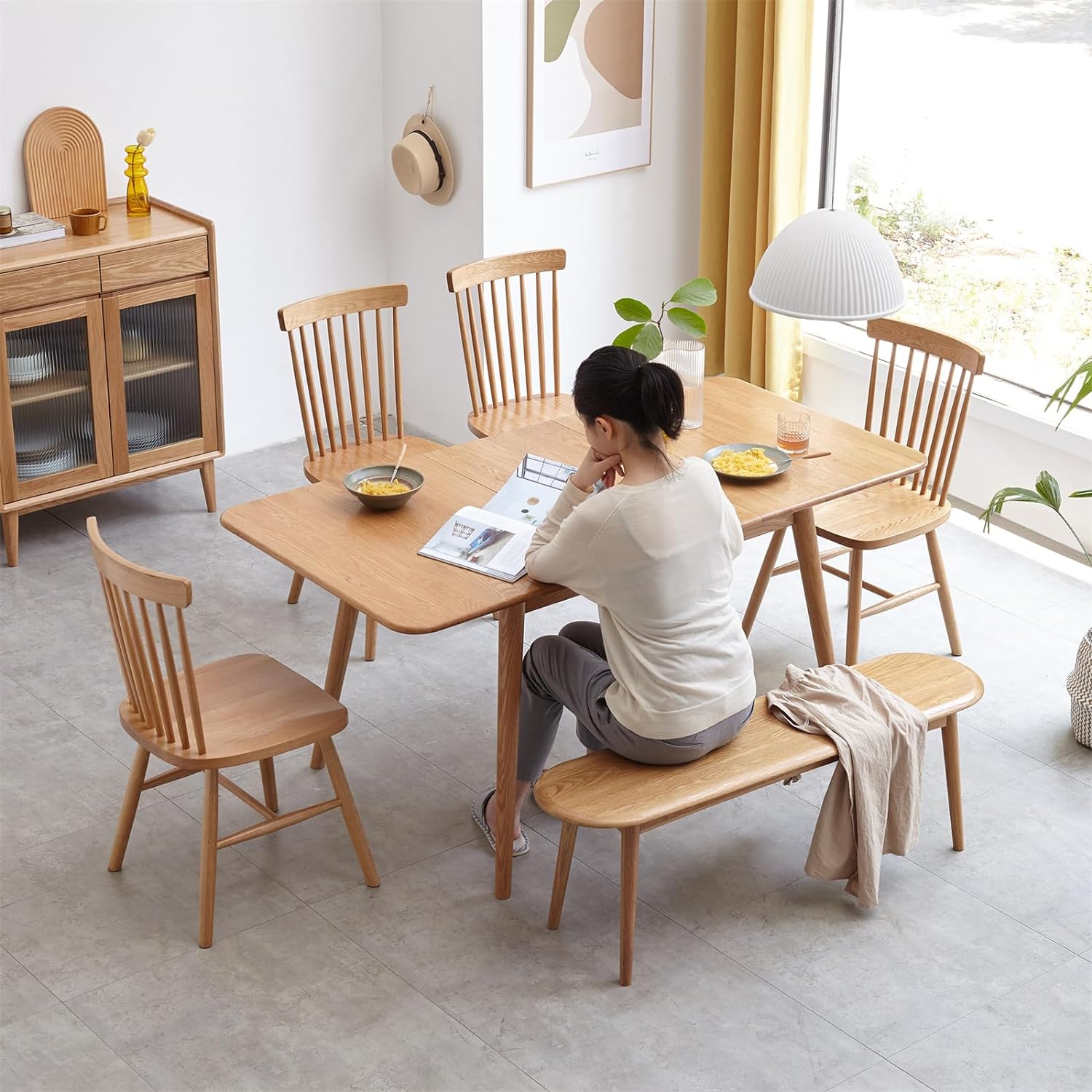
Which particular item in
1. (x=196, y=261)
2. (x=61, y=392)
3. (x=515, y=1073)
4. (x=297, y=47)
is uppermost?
(x=297, y=47)

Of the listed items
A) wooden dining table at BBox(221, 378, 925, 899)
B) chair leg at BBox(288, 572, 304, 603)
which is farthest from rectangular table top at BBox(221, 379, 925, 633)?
chair leg at BBox(288, 572, 304, 603)

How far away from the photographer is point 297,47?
5.13m

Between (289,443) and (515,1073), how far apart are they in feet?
10.7

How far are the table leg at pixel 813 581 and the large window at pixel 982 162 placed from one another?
1575 mm

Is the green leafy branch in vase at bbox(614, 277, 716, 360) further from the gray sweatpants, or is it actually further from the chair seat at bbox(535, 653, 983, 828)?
the chair seat at bbox(535, 653, 983, 828)

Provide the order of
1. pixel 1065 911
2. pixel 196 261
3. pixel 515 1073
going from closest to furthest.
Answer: pixel 515 1073, pixel 1065 911, pixel 196 261

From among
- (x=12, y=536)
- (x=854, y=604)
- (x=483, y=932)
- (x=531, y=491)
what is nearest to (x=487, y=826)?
(x=483, y=932)

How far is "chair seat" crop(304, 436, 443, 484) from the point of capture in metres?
4.06

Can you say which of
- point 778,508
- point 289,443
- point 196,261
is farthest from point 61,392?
point 778,508

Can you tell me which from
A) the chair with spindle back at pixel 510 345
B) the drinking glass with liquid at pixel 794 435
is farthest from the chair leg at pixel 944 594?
the chair with spindle back at pixel 510 345

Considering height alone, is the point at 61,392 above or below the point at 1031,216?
below

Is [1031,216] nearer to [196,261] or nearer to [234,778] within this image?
[196,261]

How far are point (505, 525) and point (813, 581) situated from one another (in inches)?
36.7

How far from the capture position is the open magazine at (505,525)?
314cm
